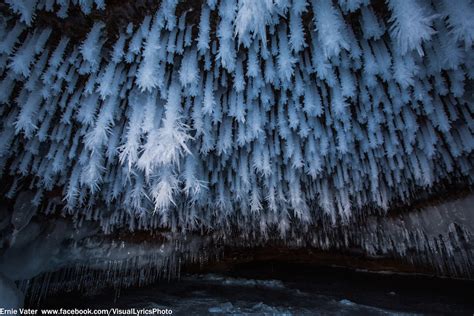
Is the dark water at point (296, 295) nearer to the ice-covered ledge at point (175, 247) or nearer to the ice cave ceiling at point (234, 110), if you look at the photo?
the ice-covered ledge at point (175, 247)

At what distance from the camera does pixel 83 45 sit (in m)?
2.20

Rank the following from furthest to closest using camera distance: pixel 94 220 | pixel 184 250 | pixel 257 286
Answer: pixel 257 286 → pixel 184 250 → pixel 94 220

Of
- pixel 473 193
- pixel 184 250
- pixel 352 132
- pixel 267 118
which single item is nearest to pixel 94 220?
pixel 184 250

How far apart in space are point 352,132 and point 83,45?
7.72 feet

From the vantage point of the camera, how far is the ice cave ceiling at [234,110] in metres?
2.06

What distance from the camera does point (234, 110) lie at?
2482 millimetres

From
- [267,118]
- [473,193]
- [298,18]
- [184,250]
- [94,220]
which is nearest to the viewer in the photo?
[298,18]

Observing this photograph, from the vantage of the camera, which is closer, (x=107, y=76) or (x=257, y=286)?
(x=107, y=76)

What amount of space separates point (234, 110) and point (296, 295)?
3.69 m

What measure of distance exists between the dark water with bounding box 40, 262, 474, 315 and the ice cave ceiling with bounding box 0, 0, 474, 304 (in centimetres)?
95

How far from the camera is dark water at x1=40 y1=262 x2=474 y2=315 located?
4254 mm

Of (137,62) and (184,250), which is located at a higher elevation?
(137,62)

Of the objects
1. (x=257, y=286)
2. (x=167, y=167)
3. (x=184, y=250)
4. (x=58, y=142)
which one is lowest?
(x=257, y=286)

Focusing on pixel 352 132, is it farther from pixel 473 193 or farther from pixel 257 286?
pixel 257 286
